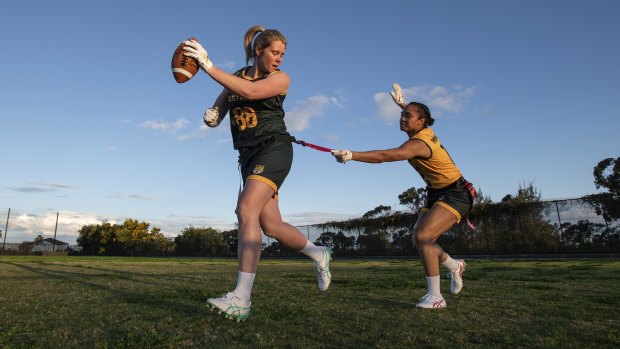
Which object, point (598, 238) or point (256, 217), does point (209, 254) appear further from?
point (256, 217)

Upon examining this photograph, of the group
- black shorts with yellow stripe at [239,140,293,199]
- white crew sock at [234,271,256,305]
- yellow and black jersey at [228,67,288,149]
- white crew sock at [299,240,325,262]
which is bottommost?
white crew sock at [234,271,256,305]

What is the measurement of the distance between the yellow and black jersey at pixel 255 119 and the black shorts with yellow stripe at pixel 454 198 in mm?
1944

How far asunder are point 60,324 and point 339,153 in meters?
2.44

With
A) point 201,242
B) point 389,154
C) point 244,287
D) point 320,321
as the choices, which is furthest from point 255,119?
point 201,242

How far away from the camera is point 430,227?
432 centimetres

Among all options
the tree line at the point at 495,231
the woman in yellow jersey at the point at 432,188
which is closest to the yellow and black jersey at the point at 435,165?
the woman in yellow jersey at the point at 432,188

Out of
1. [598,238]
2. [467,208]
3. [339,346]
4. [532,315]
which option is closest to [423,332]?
[339,346]

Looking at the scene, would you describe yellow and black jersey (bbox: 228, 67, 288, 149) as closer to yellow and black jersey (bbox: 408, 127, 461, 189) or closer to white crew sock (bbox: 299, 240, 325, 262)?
white crew sock (bbox: 299, 240, 325, 262)

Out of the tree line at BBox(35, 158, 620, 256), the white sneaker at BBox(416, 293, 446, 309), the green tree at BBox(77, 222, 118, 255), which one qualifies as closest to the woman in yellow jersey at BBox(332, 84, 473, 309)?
the white sneaker at BBox(416, 293, 446, 309)

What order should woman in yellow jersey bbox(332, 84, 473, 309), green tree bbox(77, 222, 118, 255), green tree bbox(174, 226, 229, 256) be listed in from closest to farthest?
woman in yellow jersey bbox(332, 84, 473, 309), green tree bbox(174, 226, 229, 256), green tree bbox(77, 222, 118, 255)

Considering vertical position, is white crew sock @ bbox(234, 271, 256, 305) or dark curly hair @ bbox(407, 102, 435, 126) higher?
dark curly hair @ bbox(407, 102, 435, 126)

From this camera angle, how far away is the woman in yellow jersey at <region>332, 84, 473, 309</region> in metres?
4.22

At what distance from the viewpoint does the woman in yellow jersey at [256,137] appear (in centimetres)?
316

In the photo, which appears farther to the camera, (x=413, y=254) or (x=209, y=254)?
(x=209, y=254)
